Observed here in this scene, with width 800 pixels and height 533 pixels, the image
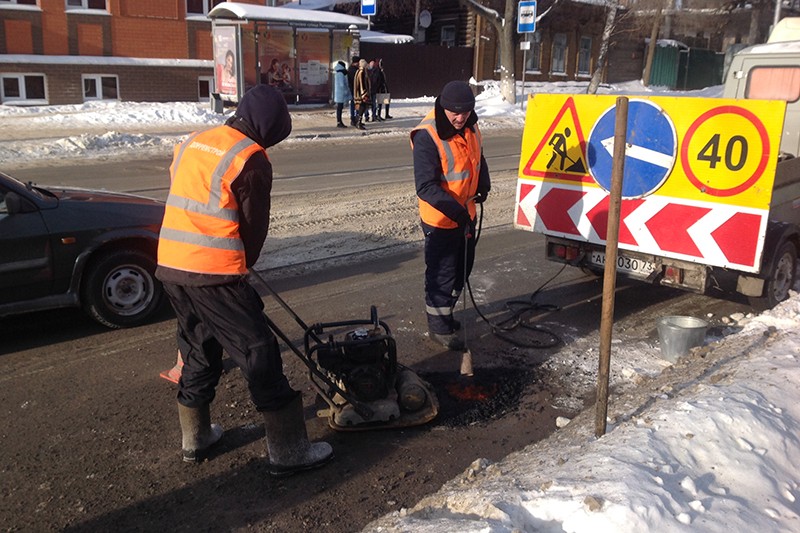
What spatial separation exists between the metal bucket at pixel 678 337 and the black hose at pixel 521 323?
0.81 metres

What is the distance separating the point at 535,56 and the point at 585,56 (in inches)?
175

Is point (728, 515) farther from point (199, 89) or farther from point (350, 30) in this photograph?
point (199, 89)

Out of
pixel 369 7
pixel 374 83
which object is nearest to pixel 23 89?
pixel 374 83

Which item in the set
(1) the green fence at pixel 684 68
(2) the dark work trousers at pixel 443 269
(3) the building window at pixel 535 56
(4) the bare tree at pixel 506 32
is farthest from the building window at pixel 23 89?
(1) the green fence at pixel 684 68

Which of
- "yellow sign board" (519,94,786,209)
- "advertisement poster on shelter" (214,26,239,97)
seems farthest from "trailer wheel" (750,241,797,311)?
"advertisement poster on shelter" (214,26,239,97)

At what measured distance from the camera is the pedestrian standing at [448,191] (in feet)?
17.7

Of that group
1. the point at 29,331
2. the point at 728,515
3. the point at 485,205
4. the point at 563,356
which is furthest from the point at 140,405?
the point at 485,205

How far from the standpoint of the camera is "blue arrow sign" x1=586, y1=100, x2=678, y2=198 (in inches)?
230

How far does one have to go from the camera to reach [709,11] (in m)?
44.3

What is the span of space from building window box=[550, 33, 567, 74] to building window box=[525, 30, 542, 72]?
3.87 feet

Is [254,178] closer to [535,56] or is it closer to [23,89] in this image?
[23,89]

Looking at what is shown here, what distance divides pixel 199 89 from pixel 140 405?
2267cm

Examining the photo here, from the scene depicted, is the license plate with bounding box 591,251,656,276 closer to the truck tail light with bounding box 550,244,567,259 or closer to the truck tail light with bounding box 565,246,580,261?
the truck tail light with bounding box 565,246,580,261

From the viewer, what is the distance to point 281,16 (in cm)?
2200
